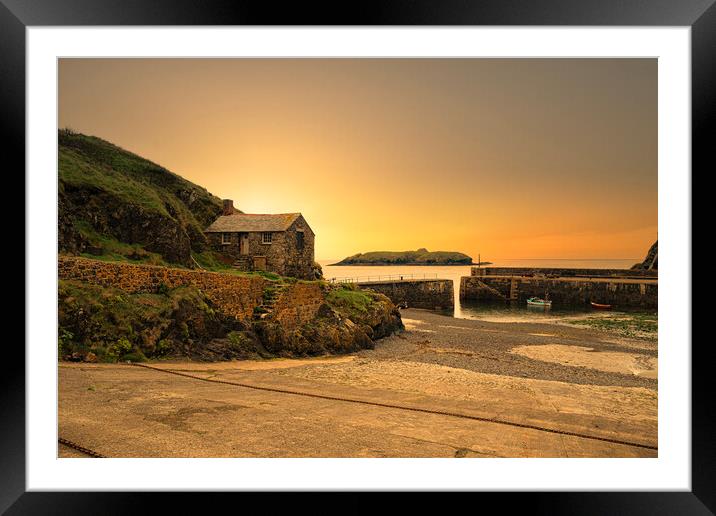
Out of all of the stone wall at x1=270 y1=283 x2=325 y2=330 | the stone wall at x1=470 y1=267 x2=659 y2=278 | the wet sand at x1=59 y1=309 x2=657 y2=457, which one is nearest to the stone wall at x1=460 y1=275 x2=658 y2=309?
the stone wall at x1=470 y1=267 x2=659 y2=278

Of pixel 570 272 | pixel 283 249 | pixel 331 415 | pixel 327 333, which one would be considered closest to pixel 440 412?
pixel 331 415

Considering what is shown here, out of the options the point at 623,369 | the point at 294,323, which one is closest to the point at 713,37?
the point at 294,323

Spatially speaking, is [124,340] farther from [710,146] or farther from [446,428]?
[710,146]

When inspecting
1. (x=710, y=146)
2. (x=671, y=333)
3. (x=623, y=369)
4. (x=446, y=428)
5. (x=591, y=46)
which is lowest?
(x=623, y=369)

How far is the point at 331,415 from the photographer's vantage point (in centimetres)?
588

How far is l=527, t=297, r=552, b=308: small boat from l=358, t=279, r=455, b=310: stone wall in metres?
8.15

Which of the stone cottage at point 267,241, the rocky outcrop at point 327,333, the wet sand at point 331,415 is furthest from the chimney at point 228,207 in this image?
the wet sand at point 331,415

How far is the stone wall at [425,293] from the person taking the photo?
45.2m

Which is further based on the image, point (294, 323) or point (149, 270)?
point (294, 323)

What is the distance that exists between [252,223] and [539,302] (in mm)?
32529

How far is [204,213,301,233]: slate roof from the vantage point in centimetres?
2553

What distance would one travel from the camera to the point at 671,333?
3729 mm

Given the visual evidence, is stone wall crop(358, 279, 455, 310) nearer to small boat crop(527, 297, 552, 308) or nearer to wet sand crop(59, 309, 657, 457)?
small boat crop(527, 297, 552, 308)

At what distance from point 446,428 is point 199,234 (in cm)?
2328
